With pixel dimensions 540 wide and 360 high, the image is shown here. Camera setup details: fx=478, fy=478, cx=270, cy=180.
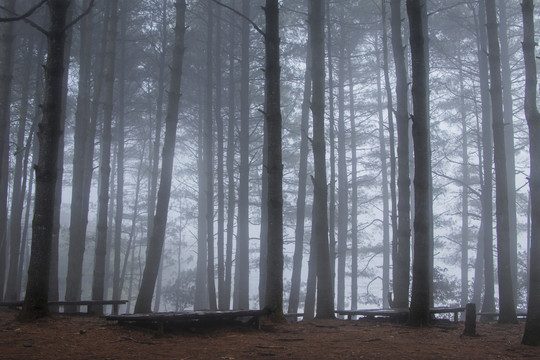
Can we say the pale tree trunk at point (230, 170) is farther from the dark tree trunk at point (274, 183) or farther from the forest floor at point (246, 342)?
the forest floor at point (246, 342)

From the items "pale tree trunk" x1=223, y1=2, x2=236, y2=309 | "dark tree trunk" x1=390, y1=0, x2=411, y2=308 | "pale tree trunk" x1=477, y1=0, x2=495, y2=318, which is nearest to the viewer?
"dark tree trunk" x1=390, y1=0, x2=411, y2=308

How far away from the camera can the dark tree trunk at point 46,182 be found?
290 inches

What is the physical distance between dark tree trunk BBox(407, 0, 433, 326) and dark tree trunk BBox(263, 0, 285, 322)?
2.41m

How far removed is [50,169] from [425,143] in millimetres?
6582

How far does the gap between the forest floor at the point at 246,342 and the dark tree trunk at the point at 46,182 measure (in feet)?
1.23

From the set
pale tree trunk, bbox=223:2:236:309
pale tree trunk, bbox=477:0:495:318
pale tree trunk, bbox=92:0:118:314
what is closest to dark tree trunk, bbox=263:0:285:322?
pale tree trunk, bbox=92:0:118:314

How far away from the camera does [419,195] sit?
8.69m

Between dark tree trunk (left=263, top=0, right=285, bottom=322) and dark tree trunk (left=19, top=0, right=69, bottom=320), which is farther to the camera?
dark tree trunk (left=263, top=0, right=285, bottom=322)

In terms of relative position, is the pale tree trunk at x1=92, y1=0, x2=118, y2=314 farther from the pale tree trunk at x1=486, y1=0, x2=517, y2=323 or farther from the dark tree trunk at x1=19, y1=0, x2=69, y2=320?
the pale tree trunk at x1=486, y1=0, x2=517, y2=323

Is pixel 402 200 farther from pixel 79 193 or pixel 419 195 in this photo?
pixel 79 193

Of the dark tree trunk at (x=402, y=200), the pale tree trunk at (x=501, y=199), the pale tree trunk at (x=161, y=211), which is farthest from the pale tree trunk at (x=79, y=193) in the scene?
the pale tree trunk at (x=501, y=199)

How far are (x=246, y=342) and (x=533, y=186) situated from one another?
5.48 m

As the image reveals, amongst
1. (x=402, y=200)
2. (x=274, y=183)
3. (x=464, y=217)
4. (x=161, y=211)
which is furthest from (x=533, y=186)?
(x=464, y=217)

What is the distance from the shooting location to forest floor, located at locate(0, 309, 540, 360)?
5.36 meters
